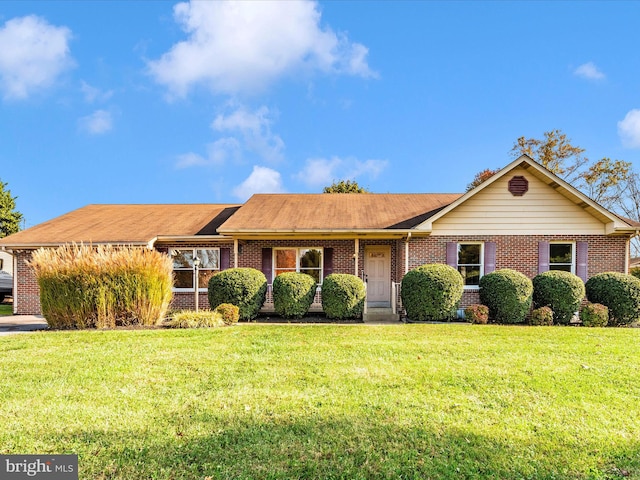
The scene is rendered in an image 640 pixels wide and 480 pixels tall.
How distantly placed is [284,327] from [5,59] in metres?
13.5

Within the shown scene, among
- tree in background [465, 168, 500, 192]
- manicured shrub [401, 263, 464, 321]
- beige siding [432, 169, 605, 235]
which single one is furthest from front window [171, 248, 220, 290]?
tree in background [465, 168, 500, 192]

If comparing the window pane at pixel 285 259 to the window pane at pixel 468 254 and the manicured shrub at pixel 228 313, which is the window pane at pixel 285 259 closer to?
the manicured shrub at pixel 228 313

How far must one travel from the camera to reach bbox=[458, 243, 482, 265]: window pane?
13.0 meters

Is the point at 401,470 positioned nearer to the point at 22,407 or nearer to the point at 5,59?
the point at 22,407

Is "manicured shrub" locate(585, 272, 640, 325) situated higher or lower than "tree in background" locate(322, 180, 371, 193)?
lower

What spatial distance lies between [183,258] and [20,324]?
537 cm

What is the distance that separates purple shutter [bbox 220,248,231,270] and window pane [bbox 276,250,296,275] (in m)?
1.90

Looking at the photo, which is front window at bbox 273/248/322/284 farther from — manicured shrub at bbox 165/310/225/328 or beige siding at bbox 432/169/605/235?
beige siding at bbox 432/169/605/235

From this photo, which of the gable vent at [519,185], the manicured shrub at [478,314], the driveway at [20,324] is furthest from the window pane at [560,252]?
the driveway at [20,324]

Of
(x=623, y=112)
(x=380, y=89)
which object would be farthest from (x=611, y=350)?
(x=623, y=112)

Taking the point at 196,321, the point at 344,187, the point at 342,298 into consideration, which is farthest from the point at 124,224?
the point at 344,187

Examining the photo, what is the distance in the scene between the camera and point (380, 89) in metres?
15.4

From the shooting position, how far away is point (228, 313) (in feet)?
34.4

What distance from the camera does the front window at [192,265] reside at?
14.3m
